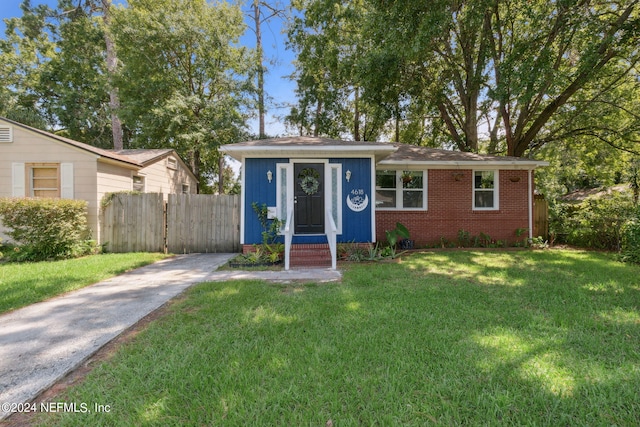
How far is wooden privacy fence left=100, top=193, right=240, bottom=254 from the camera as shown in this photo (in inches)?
326

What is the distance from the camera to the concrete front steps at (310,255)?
21.6ft

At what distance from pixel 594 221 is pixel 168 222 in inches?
505

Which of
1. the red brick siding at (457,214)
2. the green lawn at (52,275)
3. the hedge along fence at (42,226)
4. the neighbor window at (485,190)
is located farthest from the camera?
the neighbor window at (485,190)

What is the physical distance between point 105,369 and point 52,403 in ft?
1.27

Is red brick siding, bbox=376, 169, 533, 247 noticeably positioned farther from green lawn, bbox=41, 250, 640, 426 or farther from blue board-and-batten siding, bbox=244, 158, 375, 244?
green lawn, bbox=41, 250, 640, 426

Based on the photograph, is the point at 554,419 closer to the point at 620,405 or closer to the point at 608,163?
the point at 620,405

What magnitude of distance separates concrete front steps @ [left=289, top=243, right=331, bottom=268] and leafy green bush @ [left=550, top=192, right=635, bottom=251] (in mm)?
8303

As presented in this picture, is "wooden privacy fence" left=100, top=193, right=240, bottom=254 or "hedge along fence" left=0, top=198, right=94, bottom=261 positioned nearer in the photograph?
"hedge along fence" left=0, top=198, right=94, bottom=261

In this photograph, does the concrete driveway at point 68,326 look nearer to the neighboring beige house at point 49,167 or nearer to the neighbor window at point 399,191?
the neighboring beige house at point 49,167

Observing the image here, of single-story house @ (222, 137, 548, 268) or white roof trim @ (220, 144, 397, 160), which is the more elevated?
white roof trim @ (220, 144, 397, 160)

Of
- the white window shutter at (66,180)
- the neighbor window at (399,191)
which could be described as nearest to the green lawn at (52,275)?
the white window shutter at (66,180)

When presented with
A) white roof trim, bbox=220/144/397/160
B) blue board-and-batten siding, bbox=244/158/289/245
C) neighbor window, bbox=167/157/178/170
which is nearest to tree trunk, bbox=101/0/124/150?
neighbor window, bbox=167/157/178/170

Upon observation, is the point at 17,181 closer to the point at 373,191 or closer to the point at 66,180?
the point at 66,180

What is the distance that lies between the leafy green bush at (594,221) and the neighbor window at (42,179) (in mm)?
15875
